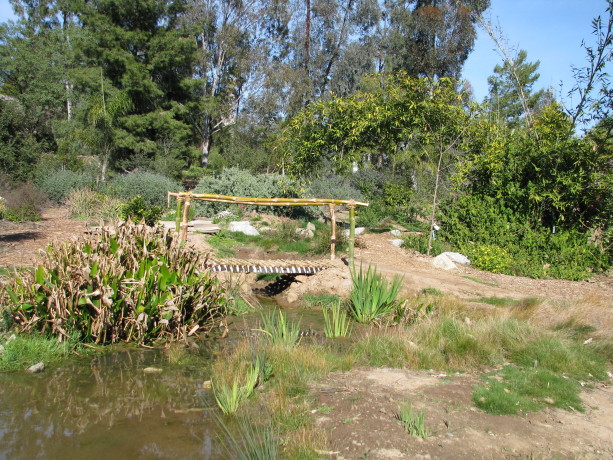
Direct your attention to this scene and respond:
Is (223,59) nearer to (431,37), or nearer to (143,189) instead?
(431,37)

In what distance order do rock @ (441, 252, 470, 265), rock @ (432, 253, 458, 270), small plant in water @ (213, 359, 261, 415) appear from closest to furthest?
small plant in water @ (213, 359, 261, 415), rock @ (432, 253, 458, 270), rock @ (441, 252, 470, 265)

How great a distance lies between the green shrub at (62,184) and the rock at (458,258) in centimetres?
1228

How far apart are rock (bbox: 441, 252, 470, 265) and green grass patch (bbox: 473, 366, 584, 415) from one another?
22.8 feet

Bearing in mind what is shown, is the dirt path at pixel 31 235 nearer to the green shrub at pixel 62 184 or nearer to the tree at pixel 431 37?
the green shrub at pixel 62 184

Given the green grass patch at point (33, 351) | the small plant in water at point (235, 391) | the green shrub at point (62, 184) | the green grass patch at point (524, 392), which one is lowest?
the green grass patch at point (33, 351)

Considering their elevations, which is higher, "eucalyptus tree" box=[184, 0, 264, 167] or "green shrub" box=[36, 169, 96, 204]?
"eucalyptus tree" box=[184, 0, 264, 167]

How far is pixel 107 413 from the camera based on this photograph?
445 centimetres

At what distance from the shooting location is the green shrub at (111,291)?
217 inches

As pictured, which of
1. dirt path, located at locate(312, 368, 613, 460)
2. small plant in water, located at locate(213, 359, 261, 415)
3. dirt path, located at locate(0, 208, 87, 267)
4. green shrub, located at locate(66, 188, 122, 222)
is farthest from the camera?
green shrub, located at locate(66, 188, 122, 222)

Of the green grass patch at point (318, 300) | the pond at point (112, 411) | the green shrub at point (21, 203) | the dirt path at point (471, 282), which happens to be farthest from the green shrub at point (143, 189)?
the pond at point (112, 411)

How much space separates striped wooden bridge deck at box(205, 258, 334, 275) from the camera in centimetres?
882

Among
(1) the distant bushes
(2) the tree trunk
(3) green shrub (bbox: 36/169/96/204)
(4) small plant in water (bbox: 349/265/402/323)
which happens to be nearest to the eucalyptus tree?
(2) the tree trunk

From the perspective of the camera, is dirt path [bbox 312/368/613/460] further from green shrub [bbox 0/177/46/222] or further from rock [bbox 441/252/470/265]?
green shrub [bbox 0/177/46/222]

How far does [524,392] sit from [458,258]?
300 inches
